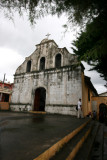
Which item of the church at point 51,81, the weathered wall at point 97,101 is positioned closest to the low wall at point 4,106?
the church at point 51,81

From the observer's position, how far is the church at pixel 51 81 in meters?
10.5

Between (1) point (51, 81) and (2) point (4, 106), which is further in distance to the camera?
(2) point (4, 106)

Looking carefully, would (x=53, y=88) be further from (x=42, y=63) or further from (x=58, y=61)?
(x=42, y=63)

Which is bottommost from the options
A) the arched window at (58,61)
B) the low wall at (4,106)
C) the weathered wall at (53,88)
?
the low wall at (4,106)

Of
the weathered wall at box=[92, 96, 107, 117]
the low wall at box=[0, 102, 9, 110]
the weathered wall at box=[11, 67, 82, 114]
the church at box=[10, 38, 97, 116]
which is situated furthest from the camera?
the weathered wall at box=[92, 96, 107, 117]

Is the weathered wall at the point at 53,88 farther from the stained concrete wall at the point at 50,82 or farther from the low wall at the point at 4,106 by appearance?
the low wall at the point at 4,106

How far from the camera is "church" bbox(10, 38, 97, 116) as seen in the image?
10547mm

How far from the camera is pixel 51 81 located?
39.7 ft

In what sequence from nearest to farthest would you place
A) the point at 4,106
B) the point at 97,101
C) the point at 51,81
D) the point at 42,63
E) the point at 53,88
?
the point at 53,88, the point at 51,81, the point at 4,106, the point at 42,63, the point at 97,101

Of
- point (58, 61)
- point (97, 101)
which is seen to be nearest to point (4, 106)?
point (58, 61)

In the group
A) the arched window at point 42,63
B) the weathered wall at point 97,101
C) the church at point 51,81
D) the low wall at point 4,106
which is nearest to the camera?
the church at point 51,81

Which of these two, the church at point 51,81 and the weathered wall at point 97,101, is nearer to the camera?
the church at point 51,81

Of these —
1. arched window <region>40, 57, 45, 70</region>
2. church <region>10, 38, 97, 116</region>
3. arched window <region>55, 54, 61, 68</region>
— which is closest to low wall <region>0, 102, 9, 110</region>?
church <region>10, 38, 97, 116</region>

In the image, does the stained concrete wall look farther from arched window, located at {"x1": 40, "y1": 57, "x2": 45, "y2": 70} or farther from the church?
arched window, located at {"x1": 40, "y1": 57, "x2": 45, "y2": 70}
